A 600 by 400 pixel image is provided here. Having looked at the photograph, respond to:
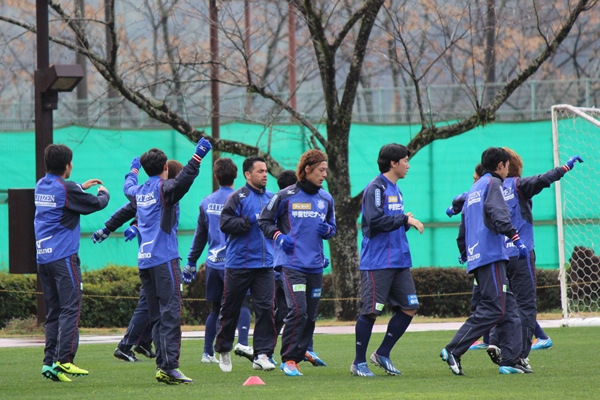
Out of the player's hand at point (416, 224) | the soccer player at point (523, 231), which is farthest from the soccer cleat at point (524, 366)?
the player's hand at point (416, 224)

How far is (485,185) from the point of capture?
29.6 feet

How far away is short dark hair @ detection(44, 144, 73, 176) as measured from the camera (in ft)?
30.4

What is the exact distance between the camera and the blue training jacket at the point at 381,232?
29.7 feet

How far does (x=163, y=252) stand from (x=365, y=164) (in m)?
13.2

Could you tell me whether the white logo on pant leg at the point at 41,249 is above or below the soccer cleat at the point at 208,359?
above

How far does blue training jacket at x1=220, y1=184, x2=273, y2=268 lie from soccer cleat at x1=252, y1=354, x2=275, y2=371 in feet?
2.83

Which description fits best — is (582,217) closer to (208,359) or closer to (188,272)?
(208,359)

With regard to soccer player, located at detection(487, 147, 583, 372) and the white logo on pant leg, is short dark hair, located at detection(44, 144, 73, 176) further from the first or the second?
soccer player, located at detection(487, 147, 583, 372)

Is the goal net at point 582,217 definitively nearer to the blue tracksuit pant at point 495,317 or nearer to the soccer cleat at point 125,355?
the blue tracksuit pant at point 495,317

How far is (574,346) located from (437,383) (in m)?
4.15


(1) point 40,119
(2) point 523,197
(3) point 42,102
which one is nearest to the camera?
(2) point 523,197

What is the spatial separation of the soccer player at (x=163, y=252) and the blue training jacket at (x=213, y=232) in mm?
1889

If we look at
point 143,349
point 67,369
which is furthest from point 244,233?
point 143,349

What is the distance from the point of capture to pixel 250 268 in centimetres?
987
